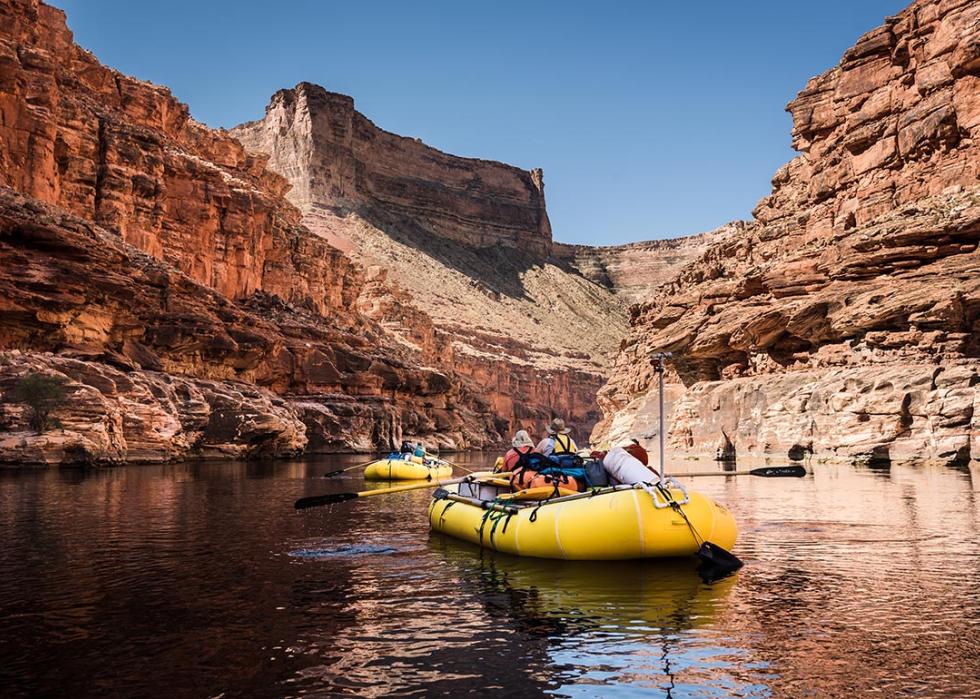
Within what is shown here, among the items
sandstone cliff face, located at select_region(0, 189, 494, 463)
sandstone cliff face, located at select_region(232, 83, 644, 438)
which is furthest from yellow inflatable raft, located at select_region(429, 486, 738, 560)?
sandstone cliff face, located at select_region(232, 83, 644, 438)

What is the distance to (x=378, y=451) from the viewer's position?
64.2 m

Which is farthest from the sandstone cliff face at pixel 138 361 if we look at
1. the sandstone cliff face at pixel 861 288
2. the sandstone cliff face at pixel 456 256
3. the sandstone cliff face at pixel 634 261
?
the sandstone cliff face at pixel 634 261

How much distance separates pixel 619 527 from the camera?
9.78 meters

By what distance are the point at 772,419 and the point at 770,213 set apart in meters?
26.1

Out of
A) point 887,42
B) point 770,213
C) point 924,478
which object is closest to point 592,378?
point 770,213

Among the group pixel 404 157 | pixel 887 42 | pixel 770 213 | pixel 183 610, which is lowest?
pixel 183 610

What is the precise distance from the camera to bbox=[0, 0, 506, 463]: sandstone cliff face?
3566 cm

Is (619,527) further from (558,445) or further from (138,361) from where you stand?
(138,361)

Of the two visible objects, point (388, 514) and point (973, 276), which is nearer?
point (388, 514)

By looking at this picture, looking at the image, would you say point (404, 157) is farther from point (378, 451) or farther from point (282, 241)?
point (378, 451)

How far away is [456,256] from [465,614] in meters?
157

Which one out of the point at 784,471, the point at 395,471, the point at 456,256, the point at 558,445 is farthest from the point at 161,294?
the point at 456,256

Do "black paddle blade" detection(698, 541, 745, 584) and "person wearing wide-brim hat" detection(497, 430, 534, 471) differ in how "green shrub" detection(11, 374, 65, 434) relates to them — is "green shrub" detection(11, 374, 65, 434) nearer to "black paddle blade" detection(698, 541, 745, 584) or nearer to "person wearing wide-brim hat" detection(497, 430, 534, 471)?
"person wearing wide-brim hat" detection(497, 430, 534, 471)

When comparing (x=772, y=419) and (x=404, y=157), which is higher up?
(x=404, y=157)
